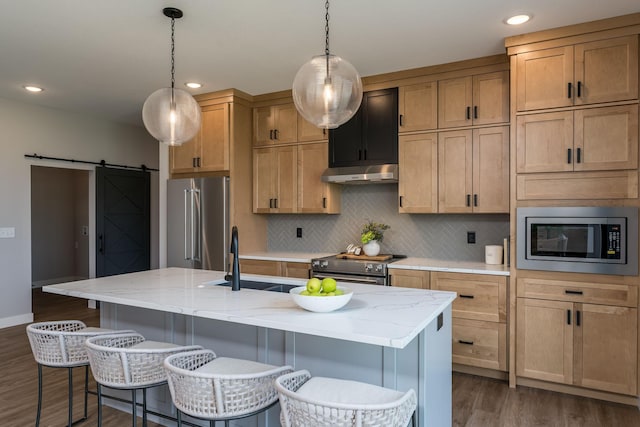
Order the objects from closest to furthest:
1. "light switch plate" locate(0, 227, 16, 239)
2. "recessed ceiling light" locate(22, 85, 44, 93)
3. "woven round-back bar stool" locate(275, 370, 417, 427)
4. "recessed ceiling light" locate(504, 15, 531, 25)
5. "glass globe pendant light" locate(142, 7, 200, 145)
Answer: "woven round-back bar stool" locate(275, 370, 417, 427)
"glass globe pendant light" locate(142, 7, 200, 145)
"recessed ceiling light" locate(504, 15, 531, 25)
"recessed ceiling light" locate(22, 85, 44, 93)
"light switch plate" locate(0, 227, 16, 239)

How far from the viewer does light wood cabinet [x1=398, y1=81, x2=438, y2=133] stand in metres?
3.82

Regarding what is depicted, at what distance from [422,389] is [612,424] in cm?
170

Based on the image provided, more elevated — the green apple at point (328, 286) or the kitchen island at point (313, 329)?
the green apple at point (328, 286)

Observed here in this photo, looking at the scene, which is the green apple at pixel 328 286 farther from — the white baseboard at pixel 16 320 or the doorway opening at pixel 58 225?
the doorway opening at pixel 58 225

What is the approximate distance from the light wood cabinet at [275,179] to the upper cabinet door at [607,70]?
8.77 feet

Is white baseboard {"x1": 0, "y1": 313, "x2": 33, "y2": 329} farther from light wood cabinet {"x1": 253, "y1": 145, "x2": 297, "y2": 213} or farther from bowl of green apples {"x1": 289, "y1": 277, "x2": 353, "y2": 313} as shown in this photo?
bowl of green apples {"x1": 289, "y1": 277, "x2": 353, "y2": 313}

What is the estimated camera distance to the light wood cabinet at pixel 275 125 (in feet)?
15.1

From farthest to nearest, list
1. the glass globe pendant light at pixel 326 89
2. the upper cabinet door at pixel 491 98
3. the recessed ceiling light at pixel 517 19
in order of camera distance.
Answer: the upper cabinet door at pixel 491 98
the recessed ceiling light at pixel 517 19
the glass globe pendant light at pixel 326 89

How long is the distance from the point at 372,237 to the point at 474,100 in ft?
5.05

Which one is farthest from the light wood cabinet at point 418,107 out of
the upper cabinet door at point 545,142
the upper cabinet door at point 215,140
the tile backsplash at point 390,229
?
the upper cabinet door at point 215,140

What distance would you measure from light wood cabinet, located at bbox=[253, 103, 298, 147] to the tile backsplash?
889 millimetres

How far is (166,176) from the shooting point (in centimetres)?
499

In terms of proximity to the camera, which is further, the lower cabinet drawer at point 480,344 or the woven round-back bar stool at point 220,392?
the lower cabinet drawer at point 480,344

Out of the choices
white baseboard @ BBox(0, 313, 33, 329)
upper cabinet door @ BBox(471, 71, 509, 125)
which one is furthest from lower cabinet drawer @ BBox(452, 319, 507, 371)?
white baseboard @ BBox(0, 313, 33, 329)
